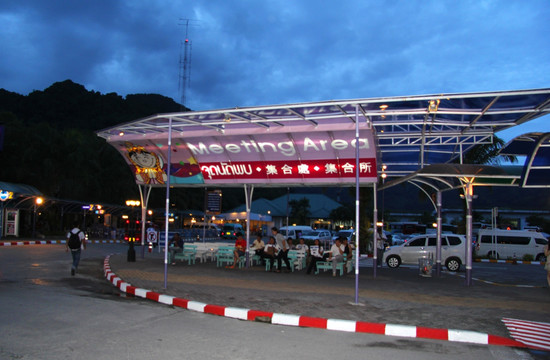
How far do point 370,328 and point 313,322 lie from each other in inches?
39.4

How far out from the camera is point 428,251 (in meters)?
19.9

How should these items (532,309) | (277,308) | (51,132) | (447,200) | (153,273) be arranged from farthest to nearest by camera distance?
1. (447,200)
2. (51,132)
3. (153,273)
4. (532,309)
5. (277,308)

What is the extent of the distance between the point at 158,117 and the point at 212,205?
1008cm

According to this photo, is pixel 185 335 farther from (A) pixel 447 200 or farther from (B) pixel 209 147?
(A) pixel 447 200

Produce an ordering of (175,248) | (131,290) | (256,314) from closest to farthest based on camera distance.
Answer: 1. (256,314)
2. (131,290)
3. (175,248)

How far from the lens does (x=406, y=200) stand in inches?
4943

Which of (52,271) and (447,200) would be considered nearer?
(52,271)

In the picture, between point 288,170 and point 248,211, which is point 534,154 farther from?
point 248,211

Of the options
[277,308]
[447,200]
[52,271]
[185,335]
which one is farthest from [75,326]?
[447,200]

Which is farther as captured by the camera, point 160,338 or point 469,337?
point 469,337

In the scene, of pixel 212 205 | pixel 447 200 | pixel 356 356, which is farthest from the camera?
pixel 447 200

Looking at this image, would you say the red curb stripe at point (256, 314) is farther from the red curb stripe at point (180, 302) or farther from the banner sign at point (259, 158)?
the banner sign at point (259, 158)

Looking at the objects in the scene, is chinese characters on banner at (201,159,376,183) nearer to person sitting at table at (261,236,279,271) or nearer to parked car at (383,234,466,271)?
person sitting at table at (261,236,279,271)

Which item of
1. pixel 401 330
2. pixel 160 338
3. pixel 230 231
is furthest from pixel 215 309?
pixel 230 231
